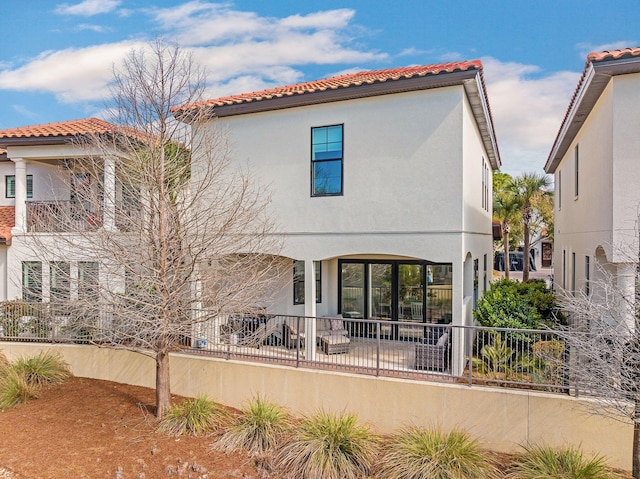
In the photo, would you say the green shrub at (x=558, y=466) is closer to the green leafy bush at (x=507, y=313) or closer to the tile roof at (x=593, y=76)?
the green leafy bush at (x=507, y=313)

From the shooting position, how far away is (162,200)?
8.28m

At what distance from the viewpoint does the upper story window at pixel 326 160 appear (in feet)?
37.1

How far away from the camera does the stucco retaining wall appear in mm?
7496

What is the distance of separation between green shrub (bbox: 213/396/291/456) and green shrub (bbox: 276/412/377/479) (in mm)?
357

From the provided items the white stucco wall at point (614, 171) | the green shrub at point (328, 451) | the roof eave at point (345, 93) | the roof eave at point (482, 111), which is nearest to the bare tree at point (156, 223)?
the roof eave at point (345, 93)

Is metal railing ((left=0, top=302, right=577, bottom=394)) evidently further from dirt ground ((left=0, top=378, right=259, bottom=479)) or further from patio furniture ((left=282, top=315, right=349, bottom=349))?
dirt ground ((left=0, top=378, right=259, bottom=479))

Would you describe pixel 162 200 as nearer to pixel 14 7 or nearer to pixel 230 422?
pixel 230 422

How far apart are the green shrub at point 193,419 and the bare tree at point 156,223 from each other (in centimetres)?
53

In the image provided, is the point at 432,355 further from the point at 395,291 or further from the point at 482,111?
the point at 482,111

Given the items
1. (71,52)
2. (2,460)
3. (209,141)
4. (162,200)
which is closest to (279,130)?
(209,141)

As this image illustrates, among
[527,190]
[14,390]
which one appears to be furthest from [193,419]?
[527,190]

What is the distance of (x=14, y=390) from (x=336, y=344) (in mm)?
7631

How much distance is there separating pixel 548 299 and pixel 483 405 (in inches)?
241

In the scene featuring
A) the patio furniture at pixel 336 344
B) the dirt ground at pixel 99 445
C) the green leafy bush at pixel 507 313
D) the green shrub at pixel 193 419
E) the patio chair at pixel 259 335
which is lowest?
the dirt ground at pixel 99 445
